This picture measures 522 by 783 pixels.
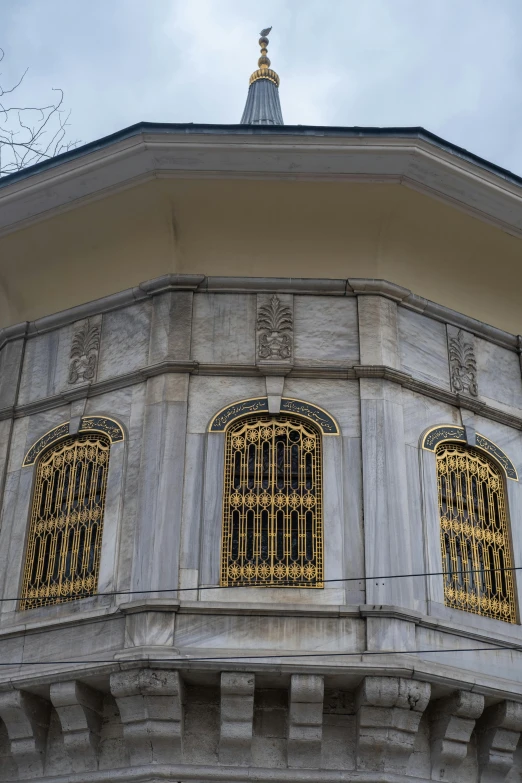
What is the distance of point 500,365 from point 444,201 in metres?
2.13

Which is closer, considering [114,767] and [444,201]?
[114,767]

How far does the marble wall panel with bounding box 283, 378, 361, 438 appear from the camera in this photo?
12.6 meters

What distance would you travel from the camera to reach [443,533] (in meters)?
12.4

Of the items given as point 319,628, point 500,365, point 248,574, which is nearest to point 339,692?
point 319,628

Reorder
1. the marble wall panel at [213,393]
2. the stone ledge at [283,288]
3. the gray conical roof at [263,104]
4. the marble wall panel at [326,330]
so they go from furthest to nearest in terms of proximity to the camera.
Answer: the gray conical roof at [263,104] < the stone ledge at [283,288] < the marble wall panel at [326,330] < the marble wall panel at [213,393]

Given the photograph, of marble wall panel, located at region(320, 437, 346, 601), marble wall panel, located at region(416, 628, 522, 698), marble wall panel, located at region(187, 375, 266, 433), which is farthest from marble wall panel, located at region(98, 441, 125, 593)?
marble wall panel, located at region(416, 628, 522, 698)

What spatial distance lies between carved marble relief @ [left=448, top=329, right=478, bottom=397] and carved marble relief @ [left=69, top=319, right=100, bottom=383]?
4.15 m

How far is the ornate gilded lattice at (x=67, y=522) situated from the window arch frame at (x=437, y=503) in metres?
3.48

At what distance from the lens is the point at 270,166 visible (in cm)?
1292

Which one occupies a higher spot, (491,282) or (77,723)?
(491,282)

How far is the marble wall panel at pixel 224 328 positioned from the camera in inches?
512

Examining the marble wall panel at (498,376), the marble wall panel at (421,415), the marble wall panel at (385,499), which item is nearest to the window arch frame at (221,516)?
the marble wall panel at (385,499)

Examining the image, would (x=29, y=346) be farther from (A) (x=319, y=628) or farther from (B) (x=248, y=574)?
(A) (x=319, y=628)

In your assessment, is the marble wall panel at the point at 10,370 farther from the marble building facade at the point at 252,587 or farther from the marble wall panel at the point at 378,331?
the marble wall panel at the point at 378,331
